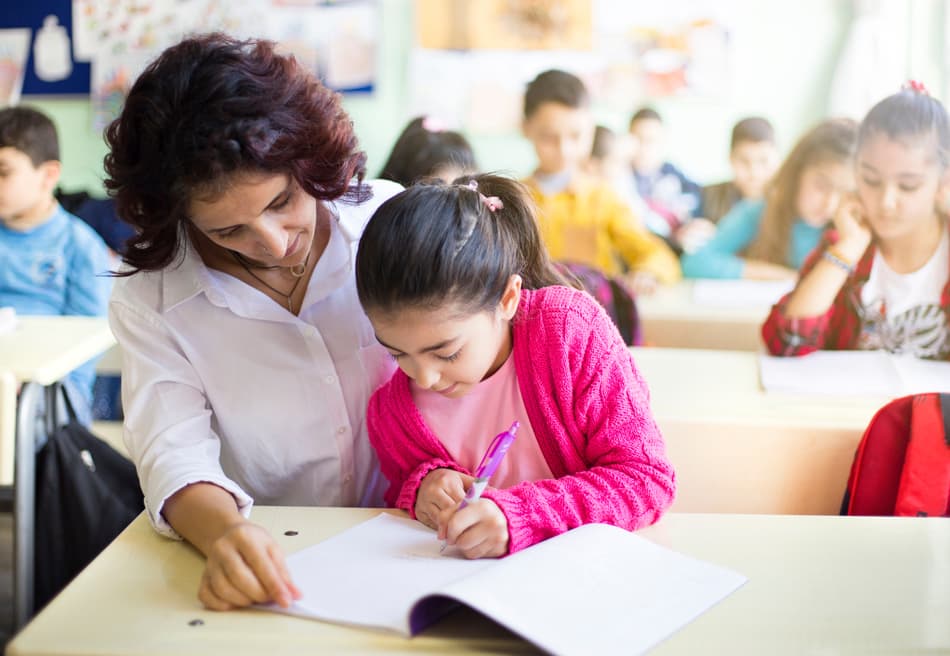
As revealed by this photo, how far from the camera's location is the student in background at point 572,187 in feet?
11.1

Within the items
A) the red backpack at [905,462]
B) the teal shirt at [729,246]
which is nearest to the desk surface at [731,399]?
the red backpack at [905,462]

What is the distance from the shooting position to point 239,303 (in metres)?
1.28

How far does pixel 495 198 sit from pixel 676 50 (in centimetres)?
310

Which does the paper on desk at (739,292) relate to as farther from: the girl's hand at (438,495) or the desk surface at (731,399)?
the girl's hand at (438,495)

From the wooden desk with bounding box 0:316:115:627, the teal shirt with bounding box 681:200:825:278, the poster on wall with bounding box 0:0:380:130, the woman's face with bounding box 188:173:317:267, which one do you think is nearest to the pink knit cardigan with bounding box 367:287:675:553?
the woman's face with bounding box 188:173:317:267

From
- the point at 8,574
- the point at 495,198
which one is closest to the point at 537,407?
the point at 495,198

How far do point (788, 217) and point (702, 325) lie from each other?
2.78ft

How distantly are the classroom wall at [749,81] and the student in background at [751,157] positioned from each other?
12 cm

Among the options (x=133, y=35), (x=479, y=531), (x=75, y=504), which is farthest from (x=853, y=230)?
(x=133, y=35)

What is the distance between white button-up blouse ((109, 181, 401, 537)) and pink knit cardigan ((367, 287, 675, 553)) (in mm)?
85

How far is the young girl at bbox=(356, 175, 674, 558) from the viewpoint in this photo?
1113 mm

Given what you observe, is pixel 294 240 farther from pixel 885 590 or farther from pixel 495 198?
pixel 885 590

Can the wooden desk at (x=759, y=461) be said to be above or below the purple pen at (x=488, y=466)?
below

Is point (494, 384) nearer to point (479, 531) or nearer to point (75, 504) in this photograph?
point (479, 531)
